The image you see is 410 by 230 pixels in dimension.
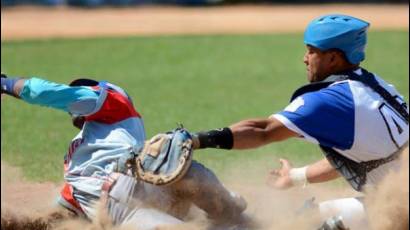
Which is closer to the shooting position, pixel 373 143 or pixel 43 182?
pixel 373 143

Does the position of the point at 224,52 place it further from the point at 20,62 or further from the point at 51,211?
the point at 51,211

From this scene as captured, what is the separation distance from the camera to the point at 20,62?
18266 millimetres

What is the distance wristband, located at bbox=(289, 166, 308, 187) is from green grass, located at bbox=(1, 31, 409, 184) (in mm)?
1794

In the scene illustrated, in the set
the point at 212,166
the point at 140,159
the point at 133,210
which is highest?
the point at 140,159

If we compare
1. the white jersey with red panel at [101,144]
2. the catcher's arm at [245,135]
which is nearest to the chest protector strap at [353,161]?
the catcher's arm at [245,135]

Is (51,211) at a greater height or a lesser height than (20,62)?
greater

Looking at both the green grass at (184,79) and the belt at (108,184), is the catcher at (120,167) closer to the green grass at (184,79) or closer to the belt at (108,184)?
the belt at (108,184)

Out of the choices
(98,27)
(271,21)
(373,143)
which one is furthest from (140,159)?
(271,21)

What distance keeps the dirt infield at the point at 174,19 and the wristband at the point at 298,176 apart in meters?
17.6

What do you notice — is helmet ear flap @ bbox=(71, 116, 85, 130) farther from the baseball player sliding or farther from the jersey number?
the jersey number

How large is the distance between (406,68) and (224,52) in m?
4.86

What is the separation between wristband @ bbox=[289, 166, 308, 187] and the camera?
6154 millimetres

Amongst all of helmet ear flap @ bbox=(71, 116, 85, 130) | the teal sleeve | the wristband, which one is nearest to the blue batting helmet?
the wristband

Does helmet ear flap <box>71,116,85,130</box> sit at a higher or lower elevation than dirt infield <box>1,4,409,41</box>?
higher
